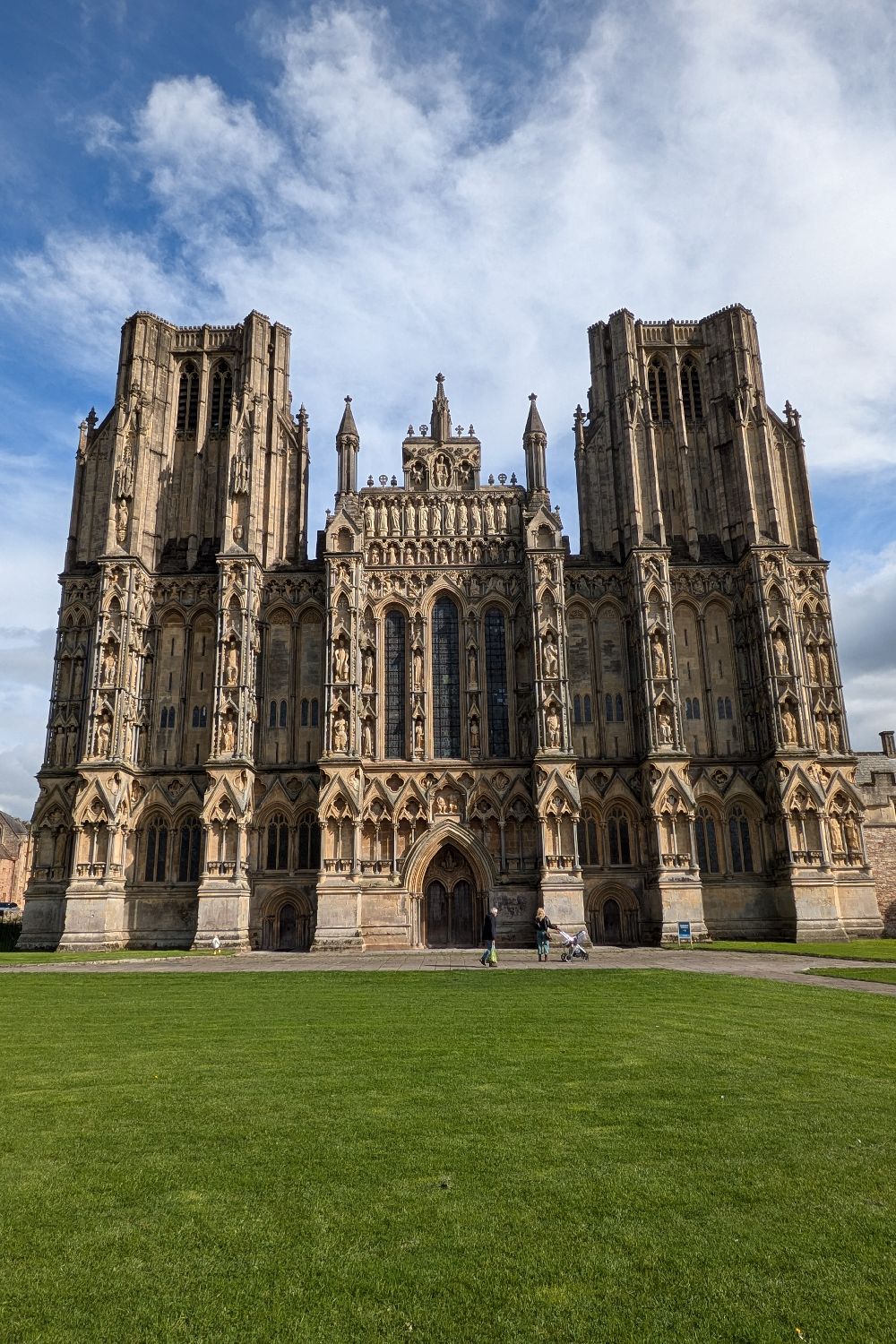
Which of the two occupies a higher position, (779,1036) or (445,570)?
(445,570)

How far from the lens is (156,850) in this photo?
42375 mm

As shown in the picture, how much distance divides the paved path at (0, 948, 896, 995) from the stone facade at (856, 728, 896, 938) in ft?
57.6

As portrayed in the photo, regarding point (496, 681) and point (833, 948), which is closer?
point (833, 948)

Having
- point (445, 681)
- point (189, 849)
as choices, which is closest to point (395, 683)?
point (445, 681)

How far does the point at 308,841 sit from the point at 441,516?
17.9 m

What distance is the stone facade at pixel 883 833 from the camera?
1813 inches

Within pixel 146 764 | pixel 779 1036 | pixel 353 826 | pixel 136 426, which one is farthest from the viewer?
pixel 136 426

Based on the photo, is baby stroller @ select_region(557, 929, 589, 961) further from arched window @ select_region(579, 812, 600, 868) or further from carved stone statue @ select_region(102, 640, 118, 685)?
carved stone statue @ select_region(102, 640, 118, 685)

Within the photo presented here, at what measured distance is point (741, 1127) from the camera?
7.94 metres

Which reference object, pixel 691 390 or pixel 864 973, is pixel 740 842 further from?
pixel 691 390

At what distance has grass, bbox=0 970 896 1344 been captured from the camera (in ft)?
15.9

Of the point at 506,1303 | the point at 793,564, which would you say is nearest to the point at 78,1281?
the point at 506,1303

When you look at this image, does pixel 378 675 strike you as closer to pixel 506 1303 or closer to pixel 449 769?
pixel 449 769

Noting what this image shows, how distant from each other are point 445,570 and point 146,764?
17759 mm
